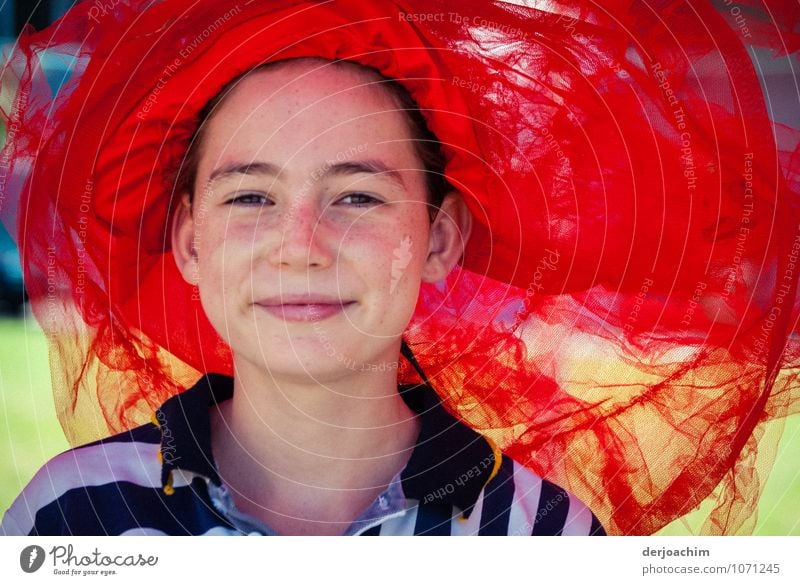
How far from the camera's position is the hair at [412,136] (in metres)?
1.16

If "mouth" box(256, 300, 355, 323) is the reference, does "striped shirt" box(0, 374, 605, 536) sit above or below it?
below

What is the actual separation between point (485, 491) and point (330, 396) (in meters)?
0.23

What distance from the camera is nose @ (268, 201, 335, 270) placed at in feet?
3.80

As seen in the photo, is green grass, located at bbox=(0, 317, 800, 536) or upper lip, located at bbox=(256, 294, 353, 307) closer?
upper lip, located at bbox=(256, 294, 353, 307)

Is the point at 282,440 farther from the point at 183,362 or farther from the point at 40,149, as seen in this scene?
the point at 40,149

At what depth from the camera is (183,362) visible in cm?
136

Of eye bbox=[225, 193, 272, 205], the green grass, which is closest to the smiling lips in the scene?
eye bbox=[225, 193, 272, 205]

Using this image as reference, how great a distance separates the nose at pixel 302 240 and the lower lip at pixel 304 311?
0.16ft

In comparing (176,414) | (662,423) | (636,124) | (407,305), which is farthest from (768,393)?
(176,414)

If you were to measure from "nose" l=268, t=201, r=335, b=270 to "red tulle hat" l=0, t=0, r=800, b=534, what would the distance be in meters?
0.17

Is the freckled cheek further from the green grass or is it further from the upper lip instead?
the green grass

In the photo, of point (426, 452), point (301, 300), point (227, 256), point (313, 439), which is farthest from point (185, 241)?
point (426, 452)

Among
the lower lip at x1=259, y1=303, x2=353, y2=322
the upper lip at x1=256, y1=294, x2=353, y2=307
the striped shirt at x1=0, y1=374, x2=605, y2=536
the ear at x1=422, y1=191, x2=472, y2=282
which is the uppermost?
the ear at x1=422, y1=191, x2=472, y2=282

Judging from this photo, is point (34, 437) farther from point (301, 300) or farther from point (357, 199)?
point (357, 199)
